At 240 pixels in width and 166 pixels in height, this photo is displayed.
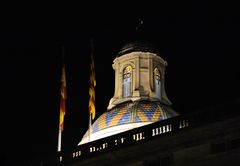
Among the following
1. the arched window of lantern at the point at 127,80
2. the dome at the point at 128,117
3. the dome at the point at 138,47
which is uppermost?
the dome at the point at 138,47

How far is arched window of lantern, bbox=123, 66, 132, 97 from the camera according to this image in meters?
61.4

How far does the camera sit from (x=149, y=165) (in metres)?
33.1

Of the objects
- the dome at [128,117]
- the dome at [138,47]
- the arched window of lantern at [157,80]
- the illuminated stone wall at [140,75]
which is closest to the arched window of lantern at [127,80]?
the illuminated stone wall at [140,75]

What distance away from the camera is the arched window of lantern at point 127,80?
6141 cm

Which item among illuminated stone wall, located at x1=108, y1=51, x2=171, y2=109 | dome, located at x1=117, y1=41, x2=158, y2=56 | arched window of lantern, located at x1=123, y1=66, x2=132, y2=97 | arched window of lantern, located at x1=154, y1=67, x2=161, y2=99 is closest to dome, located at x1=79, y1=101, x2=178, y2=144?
illuminated stone wall, located at x1=108, y1=51, x2=171, y2=109

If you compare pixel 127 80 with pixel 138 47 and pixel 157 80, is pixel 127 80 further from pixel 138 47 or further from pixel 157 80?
pixel 138 47

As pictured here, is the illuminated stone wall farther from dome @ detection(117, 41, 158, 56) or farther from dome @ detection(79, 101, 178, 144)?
dome @ detection(79, 101, 178, 144)

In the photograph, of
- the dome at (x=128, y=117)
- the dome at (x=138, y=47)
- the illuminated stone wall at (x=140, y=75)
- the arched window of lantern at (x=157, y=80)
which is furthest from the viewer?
the dome at (x=138, y=47)

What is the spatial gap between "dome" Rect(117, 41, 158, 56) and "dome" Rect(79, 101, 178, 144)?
479 cm

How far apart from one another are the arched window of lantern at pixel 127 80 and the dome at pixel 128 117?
2202mm

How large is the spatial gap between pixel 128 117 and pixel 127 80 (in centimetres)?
563

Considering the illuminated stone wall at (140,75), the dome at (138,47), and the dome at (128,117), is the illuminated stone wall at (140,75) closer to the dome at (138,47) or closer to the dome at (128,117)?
the dome at (138,47)

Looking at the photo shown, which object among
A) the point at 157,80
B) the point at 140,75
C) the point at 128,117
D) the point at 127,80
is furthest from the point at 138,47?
the point at 128,117

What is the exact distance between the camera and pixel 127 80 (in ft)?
204
